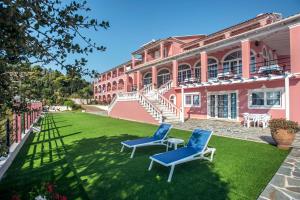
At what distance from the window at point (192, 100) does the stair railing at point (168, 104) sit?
2.81 meters

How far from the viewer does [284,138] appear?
772 cm

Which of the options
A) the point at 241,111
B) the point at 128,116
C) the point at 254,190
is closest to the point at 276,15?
the point at 241,111

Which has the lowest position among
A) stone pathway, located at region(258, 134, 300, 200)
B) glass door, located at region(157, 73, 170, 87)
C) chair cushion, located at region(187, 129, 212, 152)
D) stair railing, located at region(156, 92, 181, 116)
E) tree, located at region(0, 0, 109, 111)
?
stone pathway, located at region(258, 134, 300, 200)

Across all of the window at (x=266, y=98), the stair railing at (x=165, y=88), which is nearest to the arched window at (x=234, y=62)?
the window at (x=266, y=98)

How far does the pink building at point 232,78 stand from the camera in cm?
1318

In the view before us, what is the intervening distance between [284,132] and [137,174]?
595 centimetres

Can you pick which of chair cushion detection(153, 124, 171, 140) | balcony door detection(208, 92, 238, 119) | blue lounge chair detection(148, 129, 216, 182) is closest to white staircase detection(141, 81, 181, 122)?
balcony door detection(208, 92, 238, 119)

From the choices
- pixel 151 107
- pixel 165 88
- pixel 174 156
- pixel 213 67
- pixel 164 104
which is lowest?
pixel 174 156

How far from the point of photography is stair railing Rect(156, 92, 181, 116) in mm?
18647

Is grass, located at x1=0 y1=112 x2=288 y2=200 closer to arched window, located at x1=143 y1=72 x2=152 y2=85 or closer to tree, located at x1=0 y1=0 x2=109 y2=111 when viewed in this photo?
tree, located at x1=0 y1=0 x2=109 y2=111

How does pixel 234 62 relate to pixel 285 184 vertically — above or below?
above

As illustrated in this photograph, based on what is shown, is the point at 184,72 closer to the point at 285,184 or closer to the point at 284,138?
the point at 284,138

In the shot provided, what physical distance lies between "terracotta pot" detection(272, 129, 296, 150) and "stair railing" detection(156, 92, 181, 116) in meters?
10.7

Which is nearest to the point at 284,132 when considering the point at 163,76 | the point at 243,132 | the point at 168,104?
the point at 243,132
